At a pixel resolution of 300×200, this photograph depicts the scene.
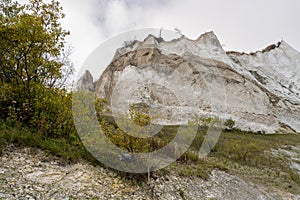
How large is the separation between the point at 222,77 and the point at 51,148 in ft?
108

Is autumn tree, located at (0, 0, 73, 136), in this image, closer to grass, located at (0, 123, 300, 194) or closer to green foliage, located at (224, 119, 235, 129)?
grass, located at (0, 123, 300, 194)

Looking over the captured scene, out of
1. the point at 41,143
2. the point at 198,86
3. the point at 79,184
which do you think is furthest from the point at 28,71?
the point at 198,86

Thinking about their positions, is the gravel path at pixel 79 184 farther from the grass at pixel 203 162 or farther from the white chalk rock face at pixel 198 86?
the white chalk rock face at pixel 198 86

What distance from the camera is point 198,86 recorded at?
32.1 metres

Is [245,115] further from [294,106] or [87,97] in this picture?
[87,97]

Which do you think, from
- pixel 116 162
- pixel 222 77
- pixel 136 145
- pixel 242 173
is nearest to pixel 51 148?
pixel 116 162

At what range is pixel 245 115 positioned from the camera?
32.1m

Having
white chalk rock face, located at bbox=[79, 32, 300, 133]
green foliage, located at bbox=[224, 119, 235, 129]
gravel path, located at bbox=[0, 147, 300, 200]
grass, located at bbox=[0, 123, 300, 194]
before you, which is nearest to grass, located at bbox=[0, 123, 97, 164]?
grass, located at bbox=[0, 123, 300, 194]

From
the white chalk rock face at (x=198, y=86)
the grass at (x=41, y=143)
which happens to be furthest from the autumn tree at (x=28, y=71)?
the white chalk rock face at (x=198, y=86)

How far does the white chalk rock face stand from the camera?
28.5m

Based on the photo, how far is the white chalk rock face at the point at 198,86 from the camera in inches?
1123

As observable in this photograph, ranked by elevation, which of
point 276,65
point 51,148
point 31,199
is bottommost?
point 31,199

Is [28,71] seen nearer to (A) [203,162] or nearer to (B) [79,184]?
(B) [79,184]

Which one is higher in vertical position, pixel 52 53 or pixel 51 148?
pixel 52 53
